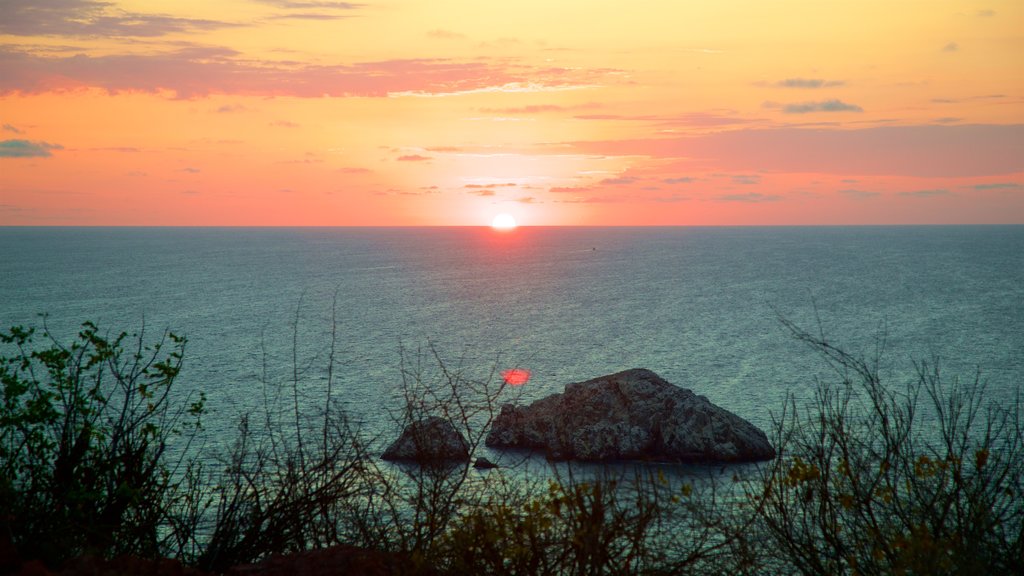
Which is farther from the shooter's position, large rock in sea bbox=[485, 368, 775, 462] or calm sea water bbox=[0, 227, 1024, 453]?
calm sea water bbox=[0, 227, 1024, 453]

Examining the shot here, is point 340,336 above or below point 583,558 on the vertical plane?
below

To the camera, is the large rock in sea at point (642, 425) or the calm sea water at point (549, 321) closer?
the large rock in sea at point (642, 425)

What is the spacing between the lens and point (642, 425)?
47250mm

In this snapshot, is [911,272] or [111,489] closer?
[111,489]

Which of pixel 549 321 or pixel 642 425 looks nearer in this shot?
pixel 642 425

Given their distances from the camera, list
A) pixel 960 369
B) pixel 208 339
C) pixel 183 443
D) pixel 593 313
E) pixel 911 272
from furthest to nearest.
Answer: pixel 911 272 < pixel 593 313 < pixel 208 339 < pixel 960 369 < pixel 183 443

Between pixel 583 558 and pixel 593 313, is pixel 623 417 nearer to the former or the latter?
pixel 583 558

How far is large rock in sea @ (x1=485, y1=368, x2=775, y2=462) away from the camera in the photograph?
150 feet

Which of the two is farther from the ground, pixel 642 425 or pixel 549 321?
pixel 642 425

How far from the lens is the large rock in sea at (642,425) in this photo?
45.8 m

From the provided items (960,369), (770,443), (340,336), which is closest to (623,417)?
(770,443)

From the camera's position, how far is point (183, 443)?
1839 inches

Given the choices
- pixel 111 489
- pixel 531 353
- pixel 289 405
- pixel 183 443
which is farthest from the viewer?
pixel 531 353

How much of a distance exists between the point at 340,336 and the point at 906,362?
186 feet
